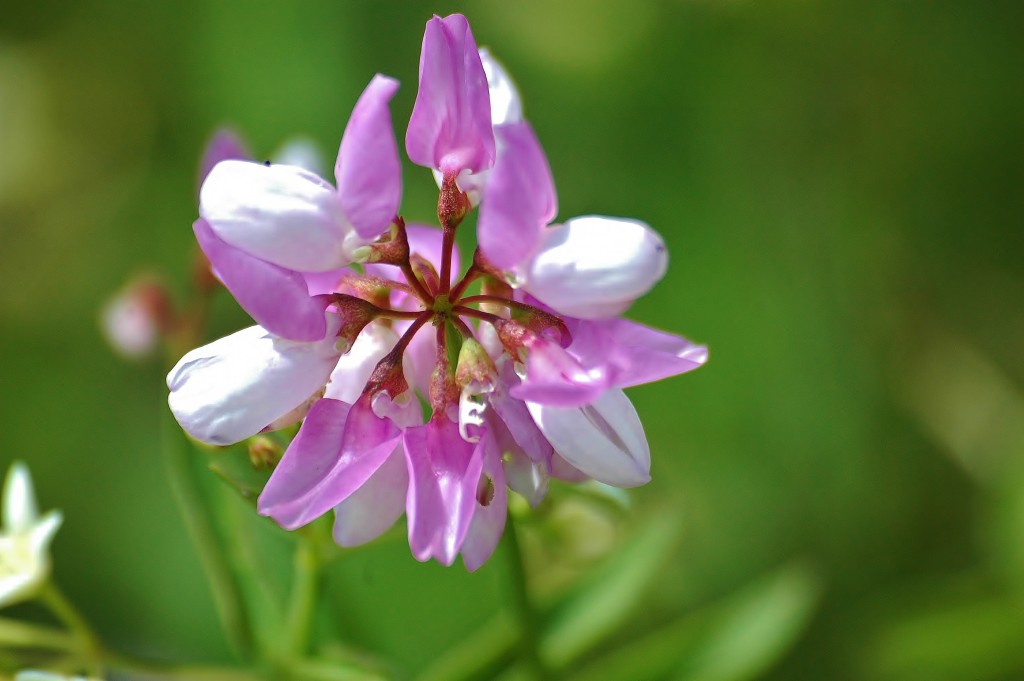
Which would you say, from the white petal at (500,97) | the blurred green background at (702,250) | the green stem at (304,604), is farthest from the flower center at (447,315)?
the blurred green background at (702,250)

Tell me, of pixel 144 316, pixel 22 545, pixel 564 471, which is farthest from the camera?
pixel 144 316

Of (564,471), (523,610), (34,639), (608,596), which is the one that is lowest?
(608,596)

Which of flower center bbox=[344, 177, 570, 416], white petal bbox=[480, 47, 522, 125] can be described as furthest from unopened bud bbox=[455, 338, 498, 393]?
white petal bbox=[480, 47, 522, 125]

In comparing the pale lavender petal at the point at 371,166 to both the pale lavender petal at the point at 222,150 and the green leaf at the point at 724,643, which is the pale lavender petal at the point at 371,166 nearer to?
the pale lavender petal at the point at 222,150

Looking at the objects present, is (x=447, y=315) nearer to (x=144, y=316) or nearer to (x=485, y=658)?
(x=485, y=658)

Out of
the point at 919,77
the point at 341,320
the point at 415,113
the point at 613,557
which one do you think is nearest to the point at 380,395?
the point at 341,320

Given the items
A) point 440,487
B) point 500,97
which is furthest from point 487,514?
point 500,97

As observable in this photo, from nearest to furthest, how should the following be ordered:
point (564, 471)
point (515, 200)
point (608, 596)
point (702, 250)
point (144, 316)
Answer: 1. point (515, 200)
2. point (564, 471)
3. point (608, 596)
4. point (144, 316)
5. point (702, 250)
